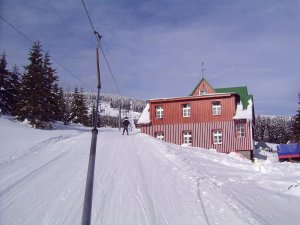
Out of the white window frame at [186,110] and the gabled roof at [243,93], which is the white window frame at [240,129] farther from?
the white window frame at [186,110]

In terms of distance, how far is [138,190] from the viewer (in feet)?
39.9

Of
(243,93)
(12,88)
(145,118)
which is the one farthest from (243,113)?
(12,88)

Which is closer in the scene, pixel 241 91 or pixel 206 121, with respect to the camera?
pixel 206 121

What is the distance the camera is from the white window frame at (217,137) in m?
34.1

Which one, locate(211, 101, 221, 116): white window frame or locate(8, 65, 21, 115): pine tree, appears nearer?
locate(211, 101, 221, 116): white window frame

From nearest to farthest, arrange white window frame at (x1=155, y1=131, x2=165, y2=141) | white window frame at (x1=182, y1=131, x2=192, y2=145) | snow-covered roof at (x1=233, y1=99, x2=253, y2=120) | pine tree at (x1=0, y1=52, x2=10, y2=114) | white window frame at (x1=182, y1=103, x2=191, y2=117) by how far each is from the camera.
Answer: snow-covered roof at (x1=233, y1=99, x2=253, y2=120) → white window frame at (x1=182, y1=131, x2=192, y2=145) → white window frame at (x1=182, y1=103, x2=191, y2=117) → white window frame at (x1=155, y1=131, x2=165, y2=141) → pine tree at (x1=0, y1=52, x2=10, y2=114)

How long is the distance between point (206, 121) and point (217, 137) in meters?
1.95

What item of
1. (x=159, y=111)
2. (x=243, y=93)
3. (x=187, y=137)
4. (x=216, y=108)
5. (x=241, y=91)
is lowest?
(x=187, y=137)

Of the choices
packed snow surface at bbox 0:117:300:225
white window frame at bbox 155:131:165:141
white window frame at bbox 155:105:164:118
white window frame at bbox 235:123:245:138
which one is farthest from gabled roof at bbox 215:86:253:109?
packed snow surface at bbox 0:117:300:225

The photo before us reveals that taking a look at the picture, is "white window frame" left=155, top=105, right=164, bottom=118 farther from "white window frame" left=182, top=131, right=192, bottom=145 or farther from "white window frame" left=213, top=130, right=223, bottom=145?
"white window frame" left=213, top=130, right=223, bottom=145

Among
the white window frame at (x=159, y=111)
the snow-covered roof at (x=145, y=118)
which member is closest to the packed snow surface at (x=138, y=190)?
the white window frame at (x=159, y=111)

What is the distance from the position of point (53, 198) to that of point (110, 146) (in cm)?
1045

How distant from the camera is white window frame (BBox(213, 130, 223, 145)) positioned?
34.1 m

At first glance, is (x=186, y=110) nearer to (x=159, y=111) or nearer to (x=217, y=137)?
(x=159, y=111)
